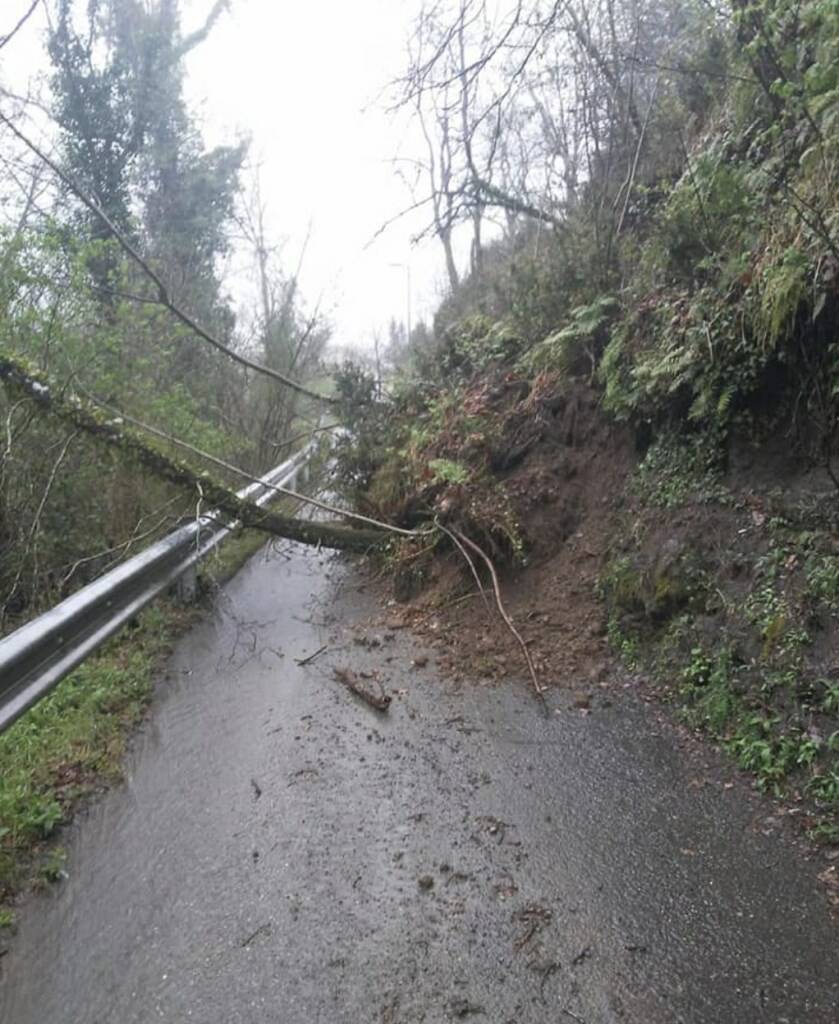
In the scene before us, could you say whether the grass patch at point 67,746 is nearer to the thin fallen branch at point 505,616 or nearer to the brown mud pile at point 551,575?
the brown mud pile at point 551,575

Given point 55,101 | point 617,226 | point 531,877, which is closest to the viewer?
point 531,877

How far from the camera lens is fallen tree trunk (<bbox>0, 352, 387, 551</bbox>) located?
6598 mm

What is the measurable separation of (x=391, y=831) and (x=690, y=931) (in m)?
1.33

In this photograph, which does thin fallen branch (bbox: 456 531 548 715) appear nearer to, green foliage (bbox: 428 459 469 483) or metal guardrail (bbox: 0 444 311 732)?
green foliage (bbox: 428 459 469 483)

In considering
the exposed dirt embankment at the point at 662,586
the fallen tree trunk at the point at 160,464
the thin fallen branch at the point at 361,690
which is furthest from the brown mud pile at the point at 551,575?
the fallen tree trunk at the point at 160,464

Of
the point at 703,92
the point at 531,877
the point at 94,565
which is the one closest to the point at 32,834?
the point at 531,877

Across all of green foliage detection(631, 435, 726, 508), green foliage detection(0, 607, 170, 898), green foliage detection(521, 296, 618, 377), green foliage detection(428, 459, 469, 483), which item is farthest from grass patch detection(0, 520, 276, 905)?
green foliage detection(521, 296, 618, 377)

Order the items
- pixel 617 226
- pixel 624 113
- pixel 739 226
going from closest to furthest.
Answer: pixel 739 226 < pixel 617 226 < pixel 624 113

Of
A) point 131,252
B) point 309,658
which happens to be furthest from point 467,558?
point 131,252

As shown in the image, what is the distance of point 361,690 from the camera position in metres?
4.93

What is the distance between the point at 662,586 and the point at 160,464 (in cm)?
→ 484

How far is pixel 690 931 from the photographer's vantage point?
257 centimetres

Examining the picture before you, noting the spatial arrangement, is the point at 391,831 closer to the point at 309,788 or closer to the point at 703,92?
the point at 309,788

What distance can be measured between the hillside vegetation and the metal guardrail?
2.13m
